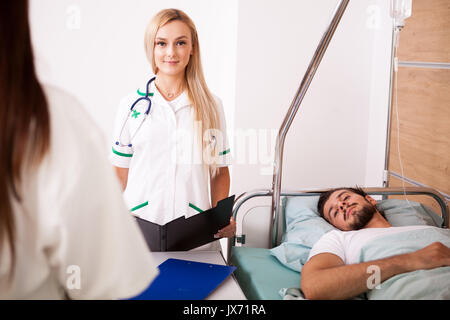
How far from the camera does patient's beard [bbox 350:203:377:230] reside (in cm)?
190

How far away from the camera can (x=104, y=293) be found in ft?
2.37

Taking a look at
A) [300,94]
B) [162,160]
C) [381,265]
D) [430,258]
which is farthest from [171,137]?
[430,258]

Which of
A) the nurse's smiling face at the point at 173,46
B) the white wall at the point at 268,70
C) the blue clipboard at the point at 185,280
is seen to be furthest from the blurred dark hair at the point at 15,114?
the white wall at the point at 268,70

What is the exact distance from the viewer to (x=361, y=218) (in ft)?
6.24

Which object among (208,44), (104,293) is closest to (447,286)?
(104,293)

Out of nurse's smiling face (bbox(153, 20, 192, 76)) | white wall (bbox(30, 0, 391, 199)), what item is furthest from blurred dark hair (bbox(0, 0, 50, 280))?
white wall (bbox(30, 0, 391, 199))

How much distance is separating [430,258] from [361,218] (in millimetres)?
397

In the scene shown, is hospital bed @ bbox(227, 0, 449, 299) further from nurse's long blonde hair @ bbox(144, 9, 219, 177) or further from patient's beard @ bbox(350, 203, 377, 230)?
nurse's long blonde hair @ bbox(144, 9, 219, 177)

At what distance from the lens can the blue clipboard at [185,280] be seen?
1.32 meters

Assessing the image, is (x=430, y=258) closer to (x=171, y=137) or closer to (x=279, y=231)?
(x=279, y=231)

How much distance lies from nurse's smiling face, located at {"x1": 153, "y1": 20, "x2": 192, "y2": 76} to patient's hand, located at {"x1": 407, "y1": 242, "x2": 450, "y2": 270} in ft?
3.54

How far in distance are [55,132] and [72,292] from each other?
256 millimetres

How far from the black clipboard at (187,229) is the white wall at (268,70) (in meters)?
1.30

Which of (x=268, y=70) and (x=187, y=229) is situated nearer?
(x=187, y=229)
